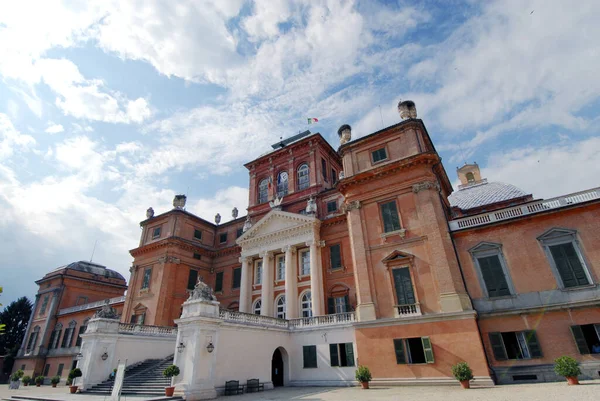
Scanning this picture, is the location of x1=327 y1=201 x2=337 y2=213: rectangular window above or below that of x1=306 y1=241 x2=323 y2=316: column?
above

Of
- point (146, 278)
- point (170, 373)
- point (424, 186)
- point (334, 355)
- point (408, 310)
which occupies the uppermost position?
point (424, 186)

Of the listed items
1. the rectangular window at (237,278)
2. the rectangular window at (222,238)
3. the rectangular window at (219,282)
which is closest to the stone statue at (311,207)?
the rectangular window at (237,278)

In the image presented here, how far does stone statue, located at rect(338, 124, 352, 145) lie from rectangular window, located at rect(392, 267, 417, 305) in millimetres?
11784

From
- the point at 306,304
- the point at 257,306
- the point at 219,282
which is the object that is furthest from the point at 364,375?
the point at 219,282

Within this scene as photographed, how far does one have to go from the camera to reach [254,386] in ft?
64.2

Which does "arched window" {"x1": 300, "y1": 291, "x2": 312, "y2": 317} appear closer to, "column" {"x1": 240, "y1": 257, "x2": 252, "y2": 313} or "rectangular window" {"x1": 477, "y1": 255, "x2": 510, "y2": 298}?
"column" {"x1": 240, "y1": 257, "x2": 252, "y2": 313}

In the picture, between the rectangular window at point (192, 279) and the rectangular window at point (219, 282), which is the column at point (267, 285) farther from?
the rectangular window at point (192, 279)

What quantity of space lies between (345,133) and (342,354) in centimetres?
1725

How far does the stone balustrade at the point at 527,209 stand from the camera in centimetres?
1858

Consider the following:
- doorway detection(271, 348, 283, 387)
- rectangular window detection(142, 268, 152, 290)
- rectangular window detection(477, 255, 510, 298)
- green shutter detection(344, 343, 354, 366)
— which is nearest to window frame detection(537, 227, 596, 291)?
rectangular window detection(477, 255, 510, 298)

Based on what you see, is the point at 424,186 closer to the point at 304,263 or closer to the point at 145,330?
the point at 304,263

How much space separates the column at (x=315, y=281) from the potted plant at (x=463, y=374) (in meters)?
11.1

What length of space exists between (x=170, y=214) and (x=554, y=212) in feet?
111

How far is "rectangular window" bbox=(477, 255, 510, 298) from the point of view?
19.0 metres
